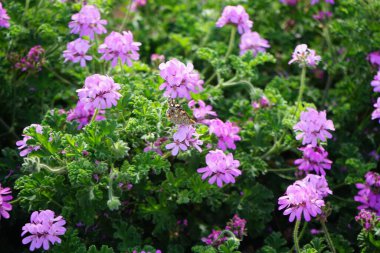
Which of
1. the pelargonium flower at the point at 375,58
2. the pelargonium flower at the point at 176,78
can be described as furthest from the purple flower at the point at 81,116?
the pelargonium flower at the point at 375,58

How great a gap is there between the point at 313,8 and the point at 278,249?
1.80m

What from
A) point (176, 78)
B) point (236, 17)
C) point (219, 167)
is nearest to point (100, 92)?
point (176, 78)

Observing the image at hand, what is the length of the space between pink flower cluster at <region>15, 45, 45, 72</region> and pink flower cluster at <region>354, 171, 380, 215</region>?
5.49ft

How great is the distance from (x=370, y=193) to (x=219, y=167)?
2.71ft

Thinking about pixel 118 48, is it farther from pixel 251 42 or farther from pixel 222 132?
pixel 251 42

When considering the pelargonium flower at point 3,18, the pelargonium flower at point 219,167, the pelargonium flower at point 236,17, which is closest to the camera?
the pelargonium flower at point 219,167

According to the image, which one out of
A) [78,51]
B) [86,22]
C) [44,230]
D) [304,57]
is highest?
[304,57]

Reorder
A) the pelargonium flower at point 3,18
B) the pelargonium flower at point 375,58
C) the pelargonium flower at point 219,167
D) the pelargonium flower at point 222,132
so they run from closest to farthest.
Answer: the pelargonium flower at point 219,167
the pelargonium flower at point 222,132
the pelargonium flower at point 3,18
the pelargonium flower at point 375,58

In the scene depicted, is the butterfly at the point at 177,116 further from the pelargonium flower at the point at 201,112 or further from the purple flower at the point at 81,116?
the purple flower at the point at 81,116

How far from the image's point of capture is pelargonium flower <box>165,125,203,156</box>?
2.23 metres

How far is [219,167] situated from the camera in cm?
235

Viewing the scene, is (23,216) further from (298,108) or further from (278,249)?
(298,108)

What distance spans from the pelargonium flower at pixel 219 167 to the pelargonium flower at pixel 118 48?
0.62 meters

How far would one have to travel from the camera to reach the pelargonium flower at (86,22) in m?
2.75
